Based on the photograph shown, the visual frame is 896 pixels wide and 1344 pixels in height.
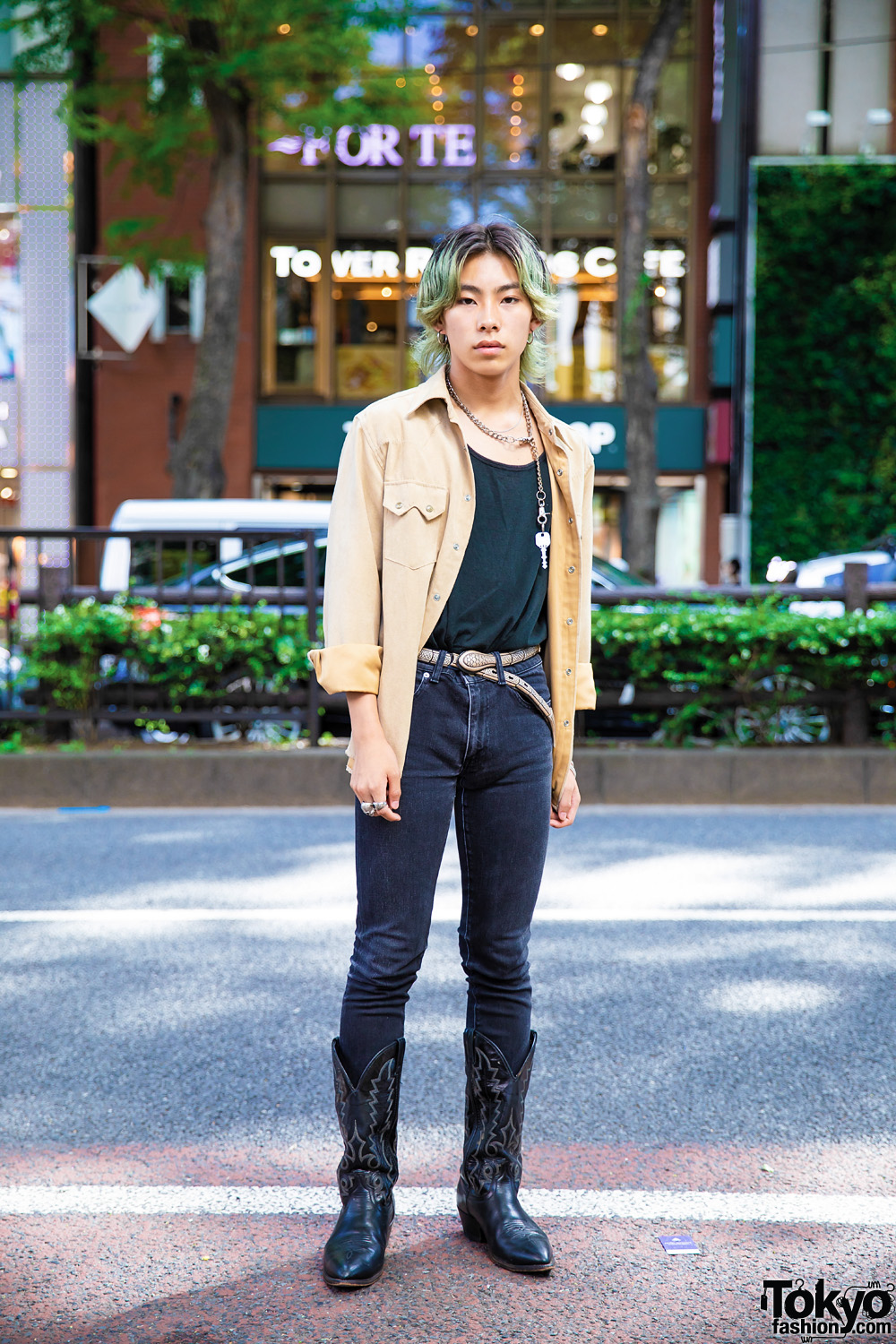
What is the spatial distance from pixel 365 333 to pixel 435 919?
19.7m

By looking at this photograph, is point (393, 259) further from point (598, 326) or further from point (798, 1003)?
point (798, 1003)

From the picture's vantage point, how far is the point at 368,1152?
8.54 feet

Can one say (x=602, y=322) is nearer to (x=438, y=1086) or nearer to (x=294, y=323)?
(x=294, y=323)

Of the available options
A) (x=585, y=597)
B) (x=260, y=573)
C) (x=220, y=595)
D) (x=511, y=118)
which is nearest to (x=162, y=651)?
(x=220, y=595)

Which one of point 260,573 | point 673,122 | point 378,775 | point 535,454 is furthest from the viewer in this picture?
point 673,122

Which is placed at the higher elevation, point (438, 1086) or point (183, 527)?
point (183, 527)

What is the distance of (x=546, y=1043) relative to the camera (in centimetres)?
392

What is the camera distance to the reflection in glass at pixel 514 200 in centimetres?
2312

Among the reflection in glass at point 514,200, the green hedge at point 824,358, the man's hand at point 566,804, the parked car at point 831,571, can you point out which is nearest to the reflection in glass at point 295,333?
the reflection in glass at point 514,200

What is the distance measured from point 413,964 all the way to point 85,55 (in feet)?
68.9

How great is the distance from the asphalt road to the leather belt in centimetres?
111

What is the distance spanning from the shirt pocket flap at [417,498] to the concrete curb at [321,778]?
19.1ft

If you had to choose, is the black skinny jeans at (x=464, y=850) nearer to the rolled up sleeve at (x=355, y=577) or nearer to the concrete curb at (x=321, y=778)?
the rolled up sleeve at (x=355, y=577)

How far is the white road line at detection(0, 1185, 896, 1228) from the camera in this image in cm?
281
